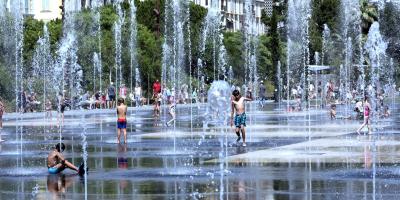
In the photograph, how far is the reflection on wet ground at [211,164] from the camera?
1680 centimetres

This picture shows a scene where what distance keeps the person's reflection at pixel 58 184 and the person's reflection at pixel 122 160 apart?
0.86m

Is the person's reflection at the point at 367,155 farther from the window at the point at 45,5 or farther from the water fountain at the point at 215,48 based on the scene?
the window at the point at 45,5

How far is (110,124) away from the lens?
39.6m

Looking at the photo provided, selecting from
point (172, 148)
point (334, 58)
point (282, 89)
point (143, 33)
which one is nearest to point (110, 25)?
point (143, 33)

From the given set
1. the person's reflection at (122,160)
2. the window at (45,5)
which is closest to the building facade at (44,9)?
the window at (45,5)

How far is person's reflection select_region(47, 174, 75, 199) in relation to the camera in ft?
55.2

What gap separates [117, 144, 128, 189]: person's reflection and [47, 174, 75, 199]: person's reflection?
0.86 m

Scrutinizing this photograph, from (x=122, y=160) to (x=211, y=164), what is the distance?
222 centimetres

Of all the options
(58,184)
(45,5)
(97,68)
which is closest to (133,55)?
(97,68)

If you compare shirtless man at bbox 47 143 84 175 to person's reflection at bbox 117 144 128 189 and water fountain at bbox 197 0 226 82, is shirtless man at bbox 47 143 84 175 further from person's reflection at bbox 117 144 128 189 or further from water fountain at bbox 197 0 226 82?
water fountain at bbox 197 0 226 82

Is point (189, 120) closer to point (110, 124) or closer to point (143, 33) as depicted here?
point (110, 124)

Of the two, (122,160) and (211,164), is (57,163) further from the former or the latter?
(211,164)

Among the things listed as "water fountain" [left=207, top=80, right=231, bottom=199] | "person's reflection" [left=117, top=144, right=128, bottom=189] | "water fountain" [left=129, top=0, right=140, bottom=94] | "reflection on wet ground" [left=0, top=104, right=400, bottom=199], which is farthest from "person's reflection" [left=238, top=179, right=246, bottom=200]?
"water fountain" [left=129, top=0, right=140, bottom=94]

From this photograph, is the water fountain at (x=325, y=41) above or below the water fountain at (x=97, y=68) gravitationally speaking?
above
